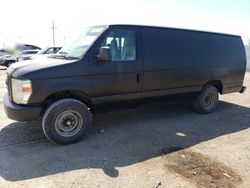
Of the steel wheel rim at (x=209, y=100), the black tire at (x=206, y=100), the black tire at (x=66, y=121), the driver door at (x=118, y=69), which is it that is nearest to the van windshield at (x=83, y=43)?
the driver door at (x=118, y=69)

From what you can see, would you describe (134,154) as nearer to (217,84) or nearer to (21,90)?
(21,90)

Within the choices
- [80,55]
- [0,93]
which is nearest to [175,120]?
[80,55]

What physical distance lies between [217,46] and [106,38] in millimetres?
3467

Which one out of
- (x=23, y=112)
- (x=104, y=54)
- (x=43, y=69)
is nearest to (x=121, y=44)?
(x=104, y=54)

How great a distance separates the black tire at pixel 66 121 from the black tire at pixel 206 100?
327 cm

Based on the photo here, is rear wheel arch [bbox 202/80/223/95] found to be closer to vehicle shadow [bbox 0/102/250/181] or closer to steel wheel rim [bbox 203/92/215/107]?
steel wheel rim [bbox 203/92/215/107]

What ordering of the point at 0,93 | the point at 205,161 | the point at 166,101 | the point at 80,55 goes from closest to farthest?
the point at 205,161, the point at 80,55, the point at 166,101, the point at 0,93

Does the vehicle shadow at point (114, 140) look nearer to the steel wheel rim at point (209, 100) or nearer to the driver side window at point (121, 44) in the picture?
the steel wheel rim at point (209, 100)

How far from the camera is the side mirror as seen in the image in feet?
16.0

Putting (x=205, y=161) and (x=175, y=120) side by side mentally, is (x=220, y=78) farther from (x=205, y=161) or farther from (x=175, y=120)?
(x=205, y=161)

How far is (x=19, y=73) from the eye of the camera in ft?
14.9

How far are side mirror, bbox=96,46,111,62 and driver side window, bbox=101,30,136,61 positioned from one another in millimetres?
271

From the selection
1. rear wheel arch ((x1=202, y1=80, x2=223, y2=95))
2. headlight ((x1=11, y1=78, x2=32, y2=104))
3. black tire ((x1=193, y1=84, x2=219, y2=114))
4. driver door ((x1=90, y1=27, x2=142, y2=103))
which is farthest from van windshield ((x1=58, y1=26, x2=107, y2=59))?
rear wheel arch ((x1=202, y1=80, x2=223, y2=95))

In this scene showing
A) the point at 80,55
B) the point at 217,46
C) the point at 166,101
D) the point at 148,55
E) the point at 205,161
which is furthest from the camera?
the point at 217,46
